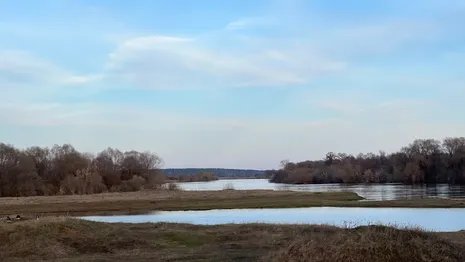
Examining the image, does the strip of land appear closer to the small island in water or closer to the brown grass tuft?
the small island in water

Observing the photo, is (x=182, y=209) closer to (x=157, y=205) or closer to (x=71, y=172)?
(x=157, y=205)

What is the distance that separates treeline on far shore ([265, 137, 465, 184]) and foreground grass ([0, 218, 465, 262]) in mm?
98040

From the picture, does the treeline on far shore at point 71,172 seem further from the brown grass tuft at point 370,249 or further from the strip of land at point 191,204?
the brown grass tuft at point 370,249

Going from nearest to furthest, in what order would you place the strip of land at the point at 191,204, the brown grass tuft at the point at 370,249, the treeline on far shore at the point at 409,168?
the brown grass tuft at the point at 370,249
the strip of land at the point at 191,204
the treeline on far shore at the point at 409,168

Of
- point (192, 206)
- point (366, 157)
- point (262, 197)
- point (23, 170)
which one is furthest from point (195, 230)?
point (366, 157)

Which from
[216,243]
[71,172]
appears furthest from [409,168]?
[216,243]

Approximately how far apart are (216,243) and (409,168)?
363 ft

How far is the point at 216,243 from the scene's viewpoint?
2119 cm

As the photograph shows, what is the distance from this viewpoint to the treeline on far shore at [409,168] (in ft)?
387

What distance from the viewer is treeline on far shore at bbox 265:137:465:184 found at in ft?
387

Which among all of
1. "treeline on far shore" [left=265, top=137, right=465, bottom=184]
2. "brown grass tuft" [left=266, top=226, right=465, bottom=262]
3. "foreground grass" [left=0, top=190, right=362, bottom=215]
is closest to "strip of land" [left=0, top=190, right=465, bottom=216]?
"foreground grass" [left=0, top=190, right=362, bottom=215]

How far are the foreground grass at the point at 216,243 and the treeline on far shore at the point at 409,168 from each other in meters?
98.0

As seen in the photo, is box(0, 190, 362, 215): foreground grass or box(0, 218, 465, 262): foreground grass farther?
box(0, 190, 362, 215): foreground grass

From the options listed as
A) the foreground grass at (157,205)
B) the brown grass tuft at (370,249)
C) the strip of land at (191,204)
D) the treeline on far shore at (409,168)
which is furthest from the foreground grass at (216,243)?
the treeline on far shore at (409,168)
